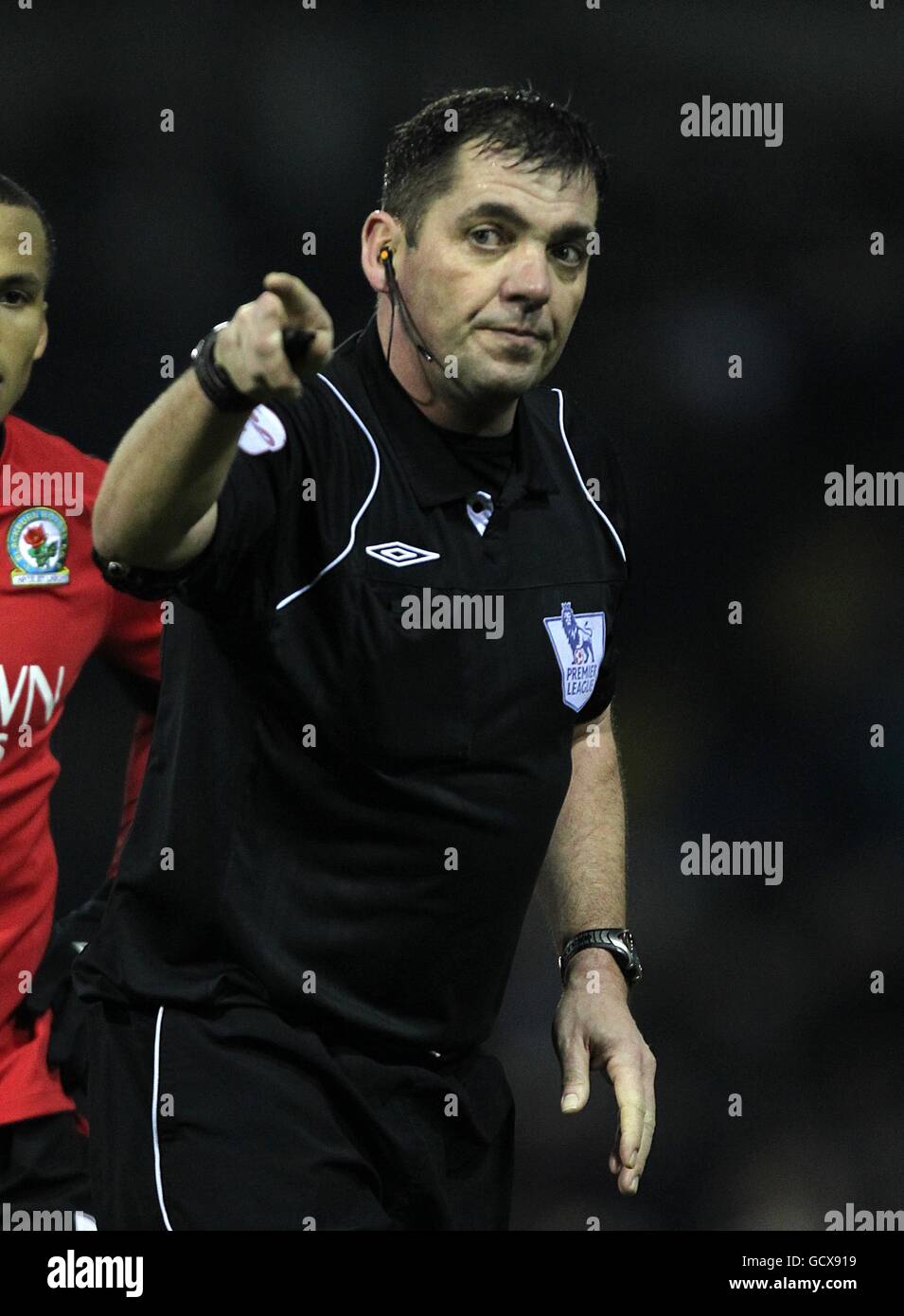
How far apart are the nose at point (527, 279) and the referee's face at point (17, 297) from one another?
36.7 inches

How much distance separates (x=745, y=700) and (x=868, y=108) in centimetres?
Answer: 144

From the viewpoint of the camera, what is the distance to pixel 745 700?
4.25m

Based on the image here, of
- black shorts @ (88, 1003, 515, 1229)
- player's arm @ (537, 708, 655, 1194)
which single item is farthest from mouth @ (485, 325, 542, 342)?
black shorts @ (88, 1003, 515, 1229)

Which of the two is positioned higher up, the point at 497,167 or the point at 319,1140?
the point at 497,167

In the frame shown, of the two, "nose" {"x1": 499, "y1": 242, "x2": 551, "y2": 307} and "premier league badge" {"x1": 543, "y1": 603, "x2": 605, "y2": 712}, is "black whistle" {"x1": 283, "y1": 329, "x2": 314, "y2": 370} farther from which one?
"premier league badge" {"x1": 543, "y1": 603, "x2": 605, "y2": 712}

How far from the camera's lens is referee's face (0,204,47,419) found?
2.72 metres

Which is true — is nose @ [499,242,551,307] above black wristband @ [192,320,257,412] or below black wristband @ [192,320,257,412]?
above

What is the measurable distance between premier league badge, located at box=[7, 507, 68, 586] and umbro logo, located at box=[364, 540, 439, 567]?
33.6 inches

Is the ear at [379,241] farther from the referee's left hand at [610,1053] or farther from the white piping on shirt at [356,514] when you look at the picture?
the referee's left hand at [610,1053]

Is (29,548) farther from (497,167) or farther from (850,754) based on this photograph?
(850,754)

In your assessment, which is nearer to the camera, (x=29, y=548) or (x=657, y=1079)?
(x=29, y=548)

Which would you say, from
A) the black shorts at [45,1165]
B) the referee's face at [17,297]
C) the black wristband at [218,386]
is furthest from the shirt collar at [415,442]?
the black shorts at [45,1165]

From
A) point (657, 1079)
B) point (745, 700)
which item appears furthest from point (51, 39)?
point (657, 1079)
